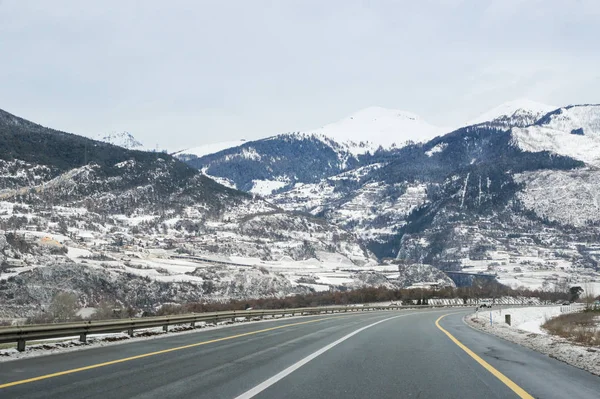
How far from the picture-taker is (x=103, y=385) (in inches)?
473

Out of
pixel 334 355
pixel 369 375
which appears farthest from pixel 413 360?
pixel 369 375

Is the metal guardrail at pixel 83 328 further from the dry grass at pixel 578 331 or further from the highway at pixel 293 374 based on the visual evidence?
the dry grass at pixel 578 331

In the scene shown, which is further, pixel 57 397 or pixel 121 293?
pixel 121 293

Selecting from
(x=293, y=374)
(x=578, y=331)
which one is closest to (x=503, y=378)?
(x=293, y=374)

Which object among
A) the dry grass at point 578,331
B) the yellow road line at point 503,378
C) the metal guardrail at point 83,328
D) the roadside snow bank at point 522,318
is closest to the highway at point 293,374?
the yellow road line at point 503,378

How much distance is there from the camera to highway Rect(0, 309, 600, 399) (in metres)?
11.4

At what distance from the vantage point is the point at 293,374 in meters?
13.9

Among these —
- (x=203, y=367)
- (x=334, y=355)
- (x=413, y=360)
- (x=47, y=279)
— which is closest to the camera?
(x=203, y=367)

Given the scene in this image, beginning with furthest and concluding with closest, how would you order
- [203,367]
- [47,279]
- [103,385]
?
[47,279] < [203,367] < [103,385]

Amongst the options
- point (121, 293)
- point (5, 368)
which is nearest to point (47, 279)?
point (121, 293)

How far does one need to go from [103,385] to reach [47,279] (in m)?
170

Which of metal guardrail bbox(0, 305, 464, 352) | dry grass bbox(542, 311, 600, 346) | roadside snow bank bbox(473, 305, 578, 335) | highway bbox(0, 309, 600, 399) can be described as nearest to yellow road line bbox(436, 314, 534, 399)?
highway bbox(0, 309, 600, 399)

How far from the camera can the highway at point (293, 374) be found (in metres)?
11.4

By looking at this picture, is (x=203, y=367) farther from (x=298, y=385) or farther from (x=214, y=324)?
(x=214, y=324)
